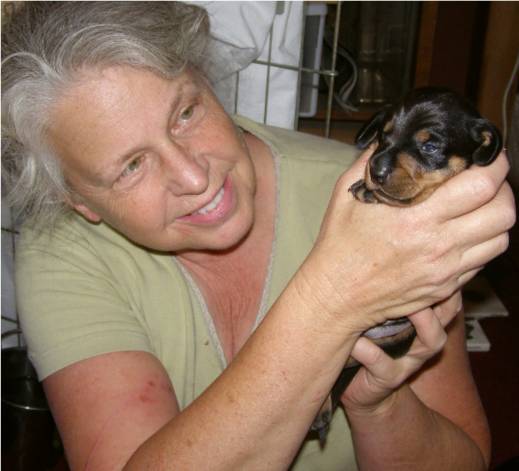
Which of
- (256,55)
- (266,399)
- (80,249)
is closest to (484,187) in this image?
(266,399)

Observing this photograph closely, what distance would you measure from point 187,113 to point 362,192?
368mm

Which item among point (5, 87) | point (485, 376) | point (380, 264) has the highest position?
point (5, 87)

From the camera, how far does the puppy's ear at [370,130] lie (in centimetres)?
106

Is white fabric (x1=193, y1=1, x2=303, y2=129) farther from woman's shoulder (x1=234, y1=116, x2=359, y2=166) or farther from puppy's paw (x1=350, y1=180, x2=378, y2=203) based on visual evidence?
puppy's paw (x1=350, y1=180, x2=378, y2=203)

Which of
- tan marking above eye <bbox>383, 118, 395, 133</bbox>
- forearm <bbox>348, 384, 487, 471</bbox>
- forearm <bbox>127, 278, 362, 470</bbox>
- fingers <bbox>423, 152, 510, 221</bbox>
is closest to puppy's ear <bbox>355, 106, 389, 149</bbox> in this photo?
tan marking above eye <bbox>383, 118, 395, 133</bbox>

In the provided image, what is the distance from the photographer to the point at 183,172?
3.69ft

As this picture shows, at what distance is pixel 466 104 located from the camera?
0.97 meters

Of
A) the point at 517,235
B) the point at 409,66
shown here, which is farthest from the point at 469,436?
the point at 409,66

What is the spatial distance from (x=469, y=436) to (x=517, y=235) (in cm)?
151

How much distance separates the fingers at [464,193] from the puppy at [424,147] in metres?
0.04

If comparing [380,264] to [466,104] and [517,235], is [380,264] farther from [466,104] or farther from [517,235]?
[517,235]

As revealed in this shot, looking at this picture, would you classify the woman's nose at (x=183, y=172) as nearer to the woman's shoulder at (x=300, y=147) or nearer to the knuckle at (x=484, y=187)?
the woman's shoulder at (x=300, y=147)

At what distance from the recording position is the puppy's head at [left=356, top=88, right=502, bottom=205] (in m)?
0.94

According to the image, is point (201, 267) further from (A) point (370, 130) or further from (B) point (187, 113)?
(A) point (370, 130)
